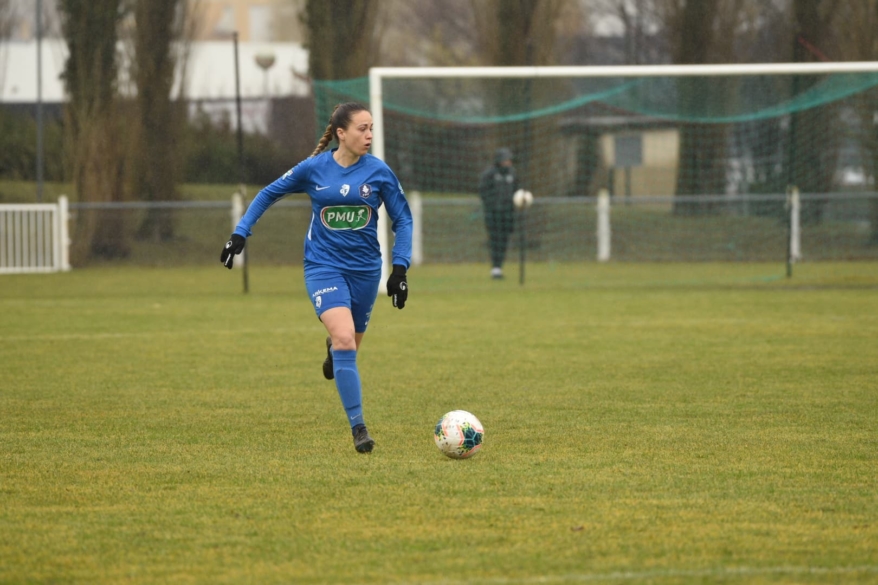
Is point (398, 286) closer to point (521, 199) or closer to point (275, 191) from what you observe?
point (275, 191)

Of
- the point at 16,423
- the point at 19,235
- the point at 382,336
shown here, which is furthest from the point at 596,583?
the point at 19,235

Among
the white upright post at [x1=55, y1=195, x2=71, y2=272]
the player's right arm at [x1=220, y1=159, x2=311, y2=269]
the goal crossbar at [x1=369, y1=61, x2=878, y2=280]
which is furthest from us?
the white upright post at [x1=55, y1=195, x2=71, y2=272]

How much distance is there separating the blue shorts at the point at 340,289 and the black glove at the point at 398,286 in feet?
0.79

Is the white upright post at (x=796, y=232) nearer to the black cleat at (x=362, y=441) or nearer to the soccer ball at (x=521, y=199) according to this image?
the soccer ball at (x=521, y=199)

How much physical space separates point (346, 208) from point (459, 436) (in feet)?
4.55

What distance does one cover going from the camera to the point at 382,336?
39.9ft

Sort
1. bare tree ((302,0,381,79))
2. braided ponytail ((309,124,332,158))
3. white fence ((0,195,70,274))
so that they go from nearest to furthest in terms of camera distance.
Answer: braided ponytail ((309,124,332,158)) → white fence ((0,195,70,274)) → bare tree ((302,0,381,79))

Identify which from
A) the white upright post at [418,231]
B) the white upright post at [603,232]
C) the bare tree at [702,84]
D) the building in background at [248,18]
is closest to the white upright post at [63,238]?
the white upright post at [418,231]

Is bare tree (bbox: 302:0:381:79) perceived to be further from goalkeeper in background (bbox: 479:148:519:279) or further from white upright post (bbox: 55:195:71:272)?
white upright post (bbox: 55:195:71:272)

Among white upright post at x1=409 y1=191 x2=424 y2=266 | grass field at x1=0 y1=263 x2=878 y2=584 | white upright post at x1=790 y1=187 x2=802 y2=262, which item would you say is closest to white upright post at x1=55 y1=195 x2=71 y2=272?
white upright post at x1=409 y1=191 x2=424 y2=266

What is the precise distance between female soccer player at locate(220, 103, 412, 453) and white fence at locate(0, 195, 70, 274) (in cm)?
1631

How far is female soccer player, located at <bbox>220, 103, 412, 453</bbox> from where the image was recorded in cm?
640

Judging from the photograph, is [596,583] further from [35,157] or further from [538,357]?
[35,157]

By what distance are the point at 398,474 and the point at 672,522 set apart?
4.75 feet
